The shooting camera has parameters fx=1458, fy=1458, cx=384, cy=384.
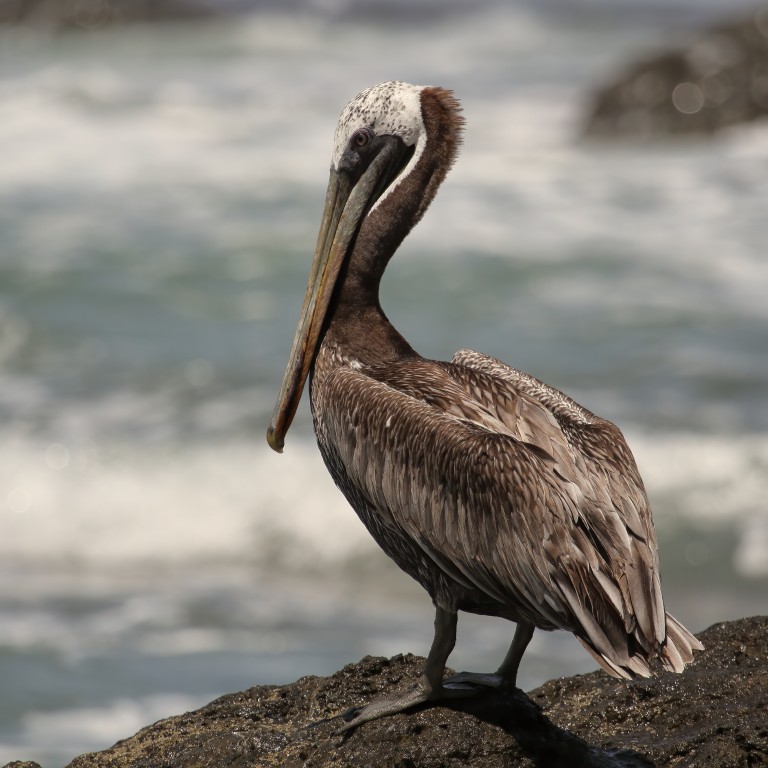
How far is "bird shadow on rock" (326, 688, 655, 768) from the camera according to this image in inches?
180

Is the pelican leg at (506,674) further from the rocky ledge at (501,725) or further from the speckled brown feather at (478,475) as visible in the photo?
the speckled brown feather at (478,475)

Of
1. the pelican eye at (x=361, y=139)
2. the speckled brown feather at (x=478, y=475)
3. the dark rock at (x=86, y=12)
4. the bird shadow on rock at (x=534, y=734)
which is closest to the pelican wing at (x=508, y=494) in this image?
the speckled brown feather at (x=478, y=475)

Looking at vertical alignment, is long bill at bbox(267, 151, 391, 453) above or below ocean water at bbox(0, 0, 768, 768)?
below

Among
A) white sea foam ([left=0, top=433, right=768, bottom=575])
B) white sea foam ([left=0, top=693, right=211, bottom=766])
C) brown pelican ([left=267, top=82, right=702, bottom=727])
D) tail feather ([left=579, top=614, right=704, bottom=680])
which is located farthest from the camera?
white sea foam ([left=0, top=433, right=768, bottom=575])

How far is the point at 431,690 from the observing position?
4.79m

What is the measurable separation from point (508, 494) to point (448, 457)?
277mm

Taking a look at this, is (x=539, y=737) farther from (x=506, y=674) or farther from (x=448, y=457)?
(x=448, y=457)

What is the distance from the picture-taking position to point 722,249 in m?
15.5

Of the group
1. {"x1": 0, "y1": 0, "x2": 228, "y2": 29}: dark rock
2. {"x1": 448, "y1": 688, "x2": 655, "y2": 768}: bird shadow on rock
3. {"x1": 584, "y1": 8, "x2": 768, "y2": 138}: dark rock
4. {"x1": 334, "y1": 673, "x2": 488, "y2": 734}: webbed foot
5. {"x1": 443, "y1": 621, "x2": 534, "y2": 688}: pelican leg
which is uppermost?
{"x1": 0, "y1": 0, "x2": 228, "y2": 29}: dark rock

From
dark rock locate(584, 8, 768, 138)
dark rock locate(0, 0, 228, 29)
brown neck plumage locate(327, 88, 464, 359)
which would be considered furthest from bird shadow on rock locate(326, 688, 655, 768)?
dark rock locate(0, 0, 228, 29)

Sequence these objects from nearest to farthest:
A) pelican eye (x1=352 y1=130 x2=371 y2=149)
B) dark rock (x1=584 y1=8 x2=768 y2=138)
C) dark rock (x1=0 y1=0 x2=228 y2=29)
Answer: pelican eye (x1=352 y1=130 x2=371 y2=149)
dark rock (x1=584 y1=8 x2=768 y2=138)
dark rock (x1=0 y1=0 x2=228 y2=29)

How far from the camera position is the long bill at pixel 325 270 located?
5422 millimetres

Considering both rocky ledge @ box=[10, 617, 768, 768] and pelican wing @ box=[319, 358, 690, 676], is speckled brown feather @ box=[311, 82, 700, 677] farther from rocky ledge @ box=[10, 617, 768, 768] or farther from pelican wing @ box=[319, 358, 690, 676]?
rocky ledge @ box=[10, 617, 768, 768]

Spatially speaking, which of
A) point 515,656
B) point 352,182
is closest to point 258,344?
point 352,182
